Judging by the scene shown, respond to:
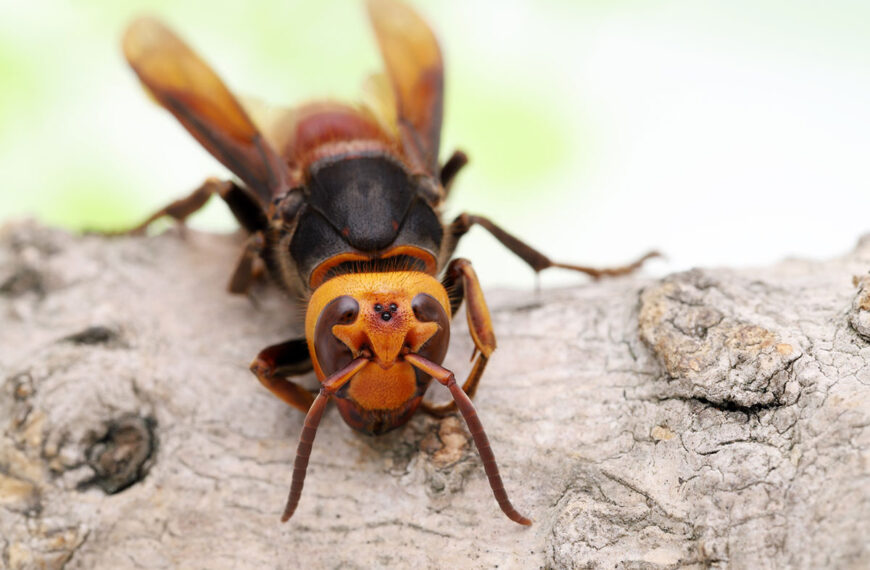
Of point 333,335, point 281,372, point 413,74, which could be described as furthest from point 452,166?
point 333,335

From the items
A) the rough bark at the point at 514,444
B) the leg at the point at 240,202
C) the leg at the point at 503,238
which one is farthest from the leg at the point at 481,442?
the leg at the point at 240,202

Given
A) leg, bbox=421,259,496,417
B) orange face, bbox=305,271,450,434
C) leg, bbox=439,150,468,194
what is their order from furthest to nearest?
1. leg, bbox=439,150,468,194
2. leg, bbox=421,259,496,417
3. orange face, bbox=305,271,450,434

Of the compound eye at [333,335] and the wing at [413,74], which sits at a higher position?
the wing at [413,74]

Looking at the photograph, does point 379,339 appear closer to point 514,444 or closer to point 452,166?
point 514,444

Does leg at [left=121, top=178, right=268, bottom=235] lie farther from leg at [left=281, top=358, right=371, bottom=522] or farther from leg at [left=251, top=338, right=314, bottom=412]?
leg at [left=281, top=358, right=371, bottom=522]

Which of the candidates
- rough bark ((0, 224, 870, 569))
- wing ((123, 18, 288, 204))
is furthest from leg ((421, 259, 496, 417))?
→ wing ((123, 18, 288, 204))

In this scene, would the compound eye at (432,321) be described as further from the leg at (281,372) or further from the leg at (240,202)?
the leg at (240,202)

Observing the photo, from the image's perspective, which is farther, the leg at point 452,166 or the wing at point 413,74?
the leg at point 452,166
